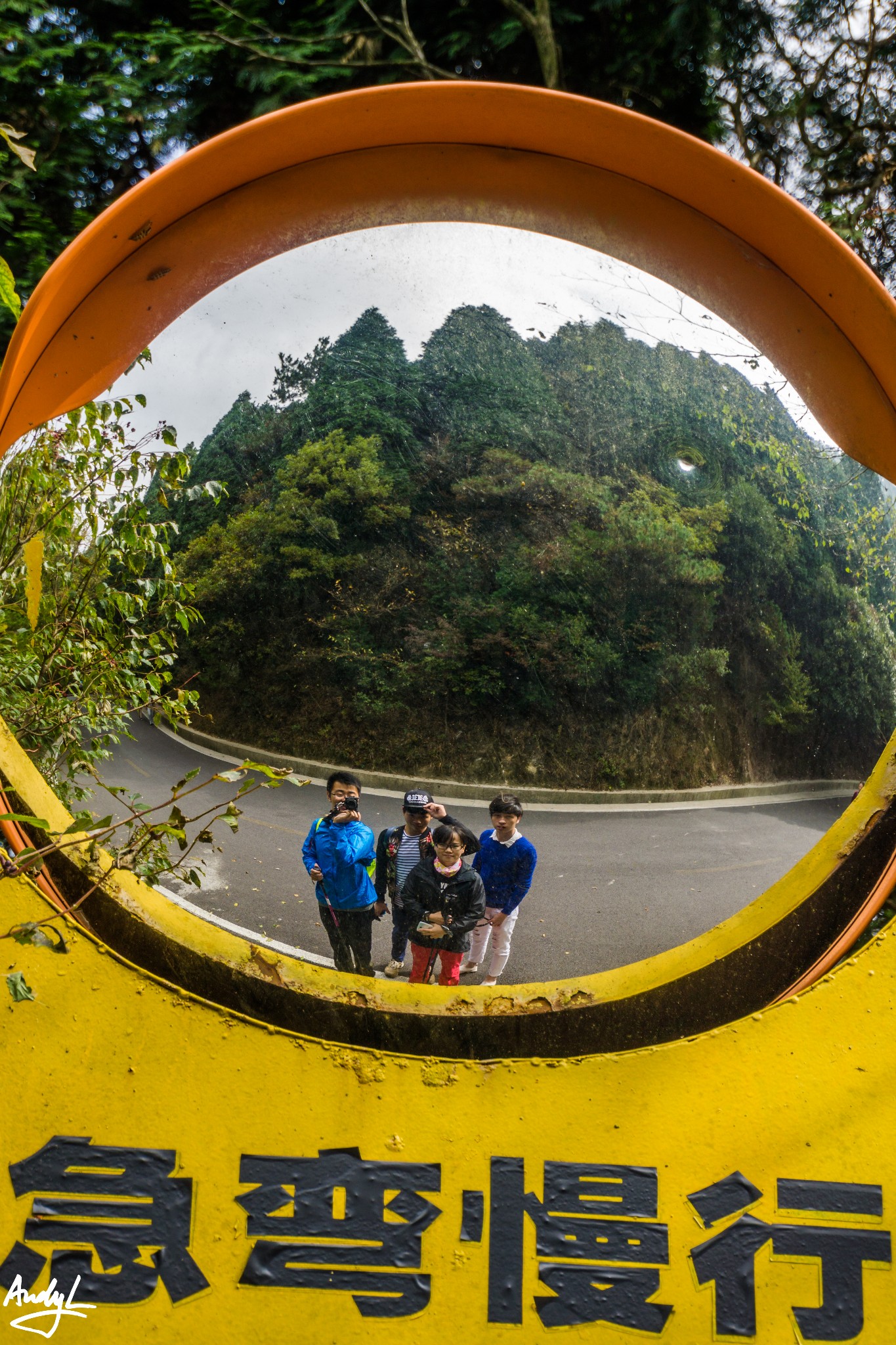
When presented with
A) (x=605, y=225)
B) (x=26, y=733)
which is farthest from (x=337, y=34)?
(x=26, y=733)

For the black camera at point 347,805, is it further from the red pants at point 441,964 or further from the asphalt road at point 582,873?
the red pants at point 441,964

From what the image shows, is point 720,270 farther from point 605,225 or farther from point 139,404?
point 139,404

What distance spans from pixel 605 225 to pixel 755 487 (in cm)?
64

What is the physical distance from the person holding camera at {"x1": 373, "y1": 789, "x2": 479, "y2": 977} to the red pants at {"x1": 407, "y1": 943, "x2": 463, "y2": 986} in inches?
0.9

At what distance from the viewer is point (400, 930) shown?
1541mm

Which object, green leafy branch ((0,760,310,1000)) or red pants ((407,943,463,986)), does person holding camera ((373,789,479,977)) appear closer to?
red pants ((407,943,463,986))

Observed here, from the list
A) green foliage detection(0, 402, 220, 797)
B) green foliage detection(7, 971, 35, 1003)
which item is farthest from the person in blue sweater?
green foliage detection(7, 971, 35, 1003)

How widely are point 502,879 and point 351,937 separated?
0.29m

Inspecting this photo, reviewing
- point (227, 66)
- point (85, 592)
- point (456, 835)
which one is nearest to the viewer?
point (456, 835)

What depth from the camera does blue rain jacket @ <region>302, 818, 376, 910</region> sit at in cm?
154

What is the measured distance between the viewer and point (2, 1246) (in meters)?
1.39

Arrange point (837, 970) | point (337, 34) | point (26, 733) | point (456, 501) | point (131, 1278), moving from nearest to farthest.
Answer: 1. point (131, 1278)
2. point (837, 970)
3. point (456, 501)
4. point (26, 733)
5. point (337, 34)
